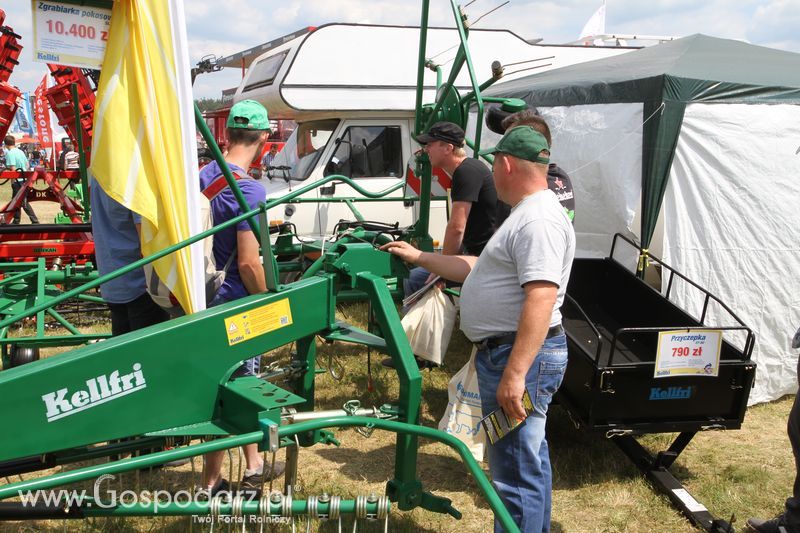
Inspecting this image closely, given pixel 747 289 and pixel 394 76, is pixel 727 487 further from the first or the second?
pixel 394 76

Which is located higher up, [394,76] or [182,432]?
[394,76]

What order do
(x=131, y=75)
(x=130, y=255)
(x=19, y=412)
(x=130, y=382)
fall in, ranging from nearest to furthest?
(x=19, y=412)
(x=130, y=382)
(x=131, y=75)
(x=130, y=255)

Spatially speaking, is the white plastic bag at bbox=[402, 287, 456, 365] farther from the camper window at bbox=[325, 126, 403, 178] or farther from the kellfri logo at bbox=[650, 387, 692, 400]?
the camper window at bbox=[325, 126, 403, 178]

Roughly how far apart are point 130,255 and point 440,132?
Result: 214cm

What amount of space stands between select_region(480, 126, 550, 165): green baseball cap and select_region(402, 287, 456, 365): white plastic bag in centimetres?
219

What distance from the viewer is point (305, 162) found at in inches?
306

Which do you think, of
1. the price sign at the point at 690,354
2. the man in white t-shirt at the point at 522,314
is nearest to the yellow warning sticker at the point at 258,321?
the man in white t-shirt at the point at 522,314

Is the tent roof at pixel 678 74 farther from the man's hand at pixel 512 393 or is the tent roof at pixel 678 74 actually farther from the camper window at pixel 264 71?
the man's hand at pixel 512 393

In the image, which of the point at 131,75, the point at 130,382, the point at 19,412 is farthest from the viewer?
the point at 131,75

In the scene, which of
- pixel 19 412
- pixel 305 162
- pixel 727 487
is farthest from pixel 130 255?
pixel 305 162


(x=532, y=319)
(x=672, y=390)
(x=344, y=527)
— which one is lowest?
(x=344, y=527)

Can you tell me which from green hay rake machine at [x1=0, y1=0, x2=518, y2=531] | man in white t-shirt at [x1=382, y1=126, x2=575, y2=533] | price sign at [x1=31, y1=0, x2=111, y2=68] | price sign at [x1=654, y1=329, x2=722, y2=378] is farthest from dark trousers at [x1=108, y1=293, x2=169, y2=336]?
price sign at [x1=654, y1=329, x2=722, y2=378]

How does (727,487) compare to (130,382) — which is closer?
(130,382)

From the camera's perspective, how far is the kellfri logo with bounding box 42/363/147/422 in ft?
5.98
